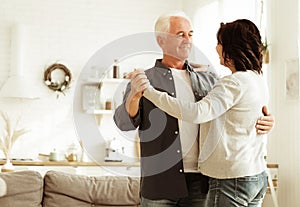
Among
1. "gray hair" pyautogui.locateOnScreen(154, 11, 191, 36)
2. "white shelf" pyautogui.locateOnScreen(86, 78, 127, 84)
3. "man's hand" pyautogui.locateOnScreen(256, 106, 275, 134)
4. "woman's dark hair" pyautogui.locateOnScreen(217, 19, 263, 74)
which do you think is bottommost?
"man's hand" pyautogui.locateOnScreen(256, 106, 275, 134)

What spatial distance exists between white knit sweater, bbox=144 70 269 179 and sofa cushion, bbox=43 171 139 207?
181cm

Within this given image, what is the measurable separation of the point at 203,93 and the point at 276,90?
9.12 ft

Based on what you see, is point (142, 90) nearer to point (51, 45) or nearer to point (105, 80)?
point (105, 80)

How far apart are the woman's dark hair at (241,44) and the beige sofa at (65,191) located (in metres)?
1.94

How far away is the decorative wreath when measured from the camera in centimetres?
702

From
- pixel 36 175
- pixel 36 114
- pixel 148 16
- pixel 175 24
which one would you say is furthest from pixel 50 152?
pixel 175 24

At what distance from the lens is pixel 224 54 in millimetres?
2223

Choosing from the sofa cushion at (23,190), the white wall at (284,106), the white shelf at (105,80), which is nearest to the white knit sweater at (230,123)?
the sofa cushion at (23,190)

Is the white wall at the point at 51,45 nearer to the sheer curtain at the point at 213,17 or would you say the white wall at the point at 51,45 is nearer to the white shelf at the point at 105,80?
the white shelf at the point at 105,80

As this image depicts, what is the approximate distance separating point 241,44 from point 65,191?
6.98 feet

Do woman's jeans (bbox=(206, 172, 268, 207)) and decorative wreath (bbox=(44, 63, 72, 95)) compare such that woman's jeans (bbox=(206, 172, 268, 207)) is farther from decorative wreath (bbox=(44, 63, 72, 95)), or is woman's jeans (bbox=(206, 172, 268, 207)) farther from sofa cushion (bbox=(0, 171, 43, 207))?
decorative wreath (bbox=(44, 63, 72, 95))

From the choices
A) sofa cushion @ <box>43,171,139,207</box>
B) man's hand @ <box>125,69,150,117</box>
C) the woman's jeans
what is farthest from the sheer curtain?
the woman's jeans

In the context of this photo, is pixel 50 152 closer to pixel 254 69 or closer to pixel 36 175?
pixel 36 175

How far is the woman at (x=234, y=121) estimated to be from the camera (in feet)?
6.88
